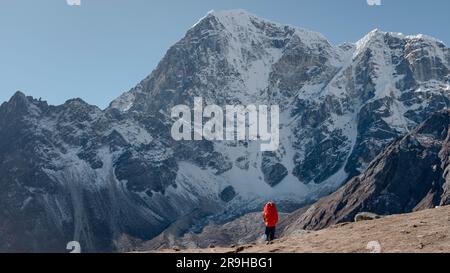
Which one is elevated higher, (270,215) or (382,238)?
Answer: (270,215)

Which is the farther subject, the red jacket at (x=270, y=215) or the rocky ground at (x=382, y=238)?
the red jacket at (x=270, y=215)

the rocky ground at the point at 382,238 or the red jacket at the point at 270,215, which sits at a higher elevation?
the red jacket at the point at 270,215

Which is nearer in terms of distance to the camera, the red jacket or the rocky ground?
the rocky ground

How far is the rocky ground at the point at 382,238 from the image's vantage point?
101ft

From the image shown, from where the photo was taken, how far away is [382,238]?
33188mm

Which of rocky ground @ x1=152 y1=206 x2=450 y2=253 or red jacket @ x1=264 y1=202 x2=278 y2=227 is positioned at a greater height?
red jacket @ x1=264 y1=202 x2=278 y2=227

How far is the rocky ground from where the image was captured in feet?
101
